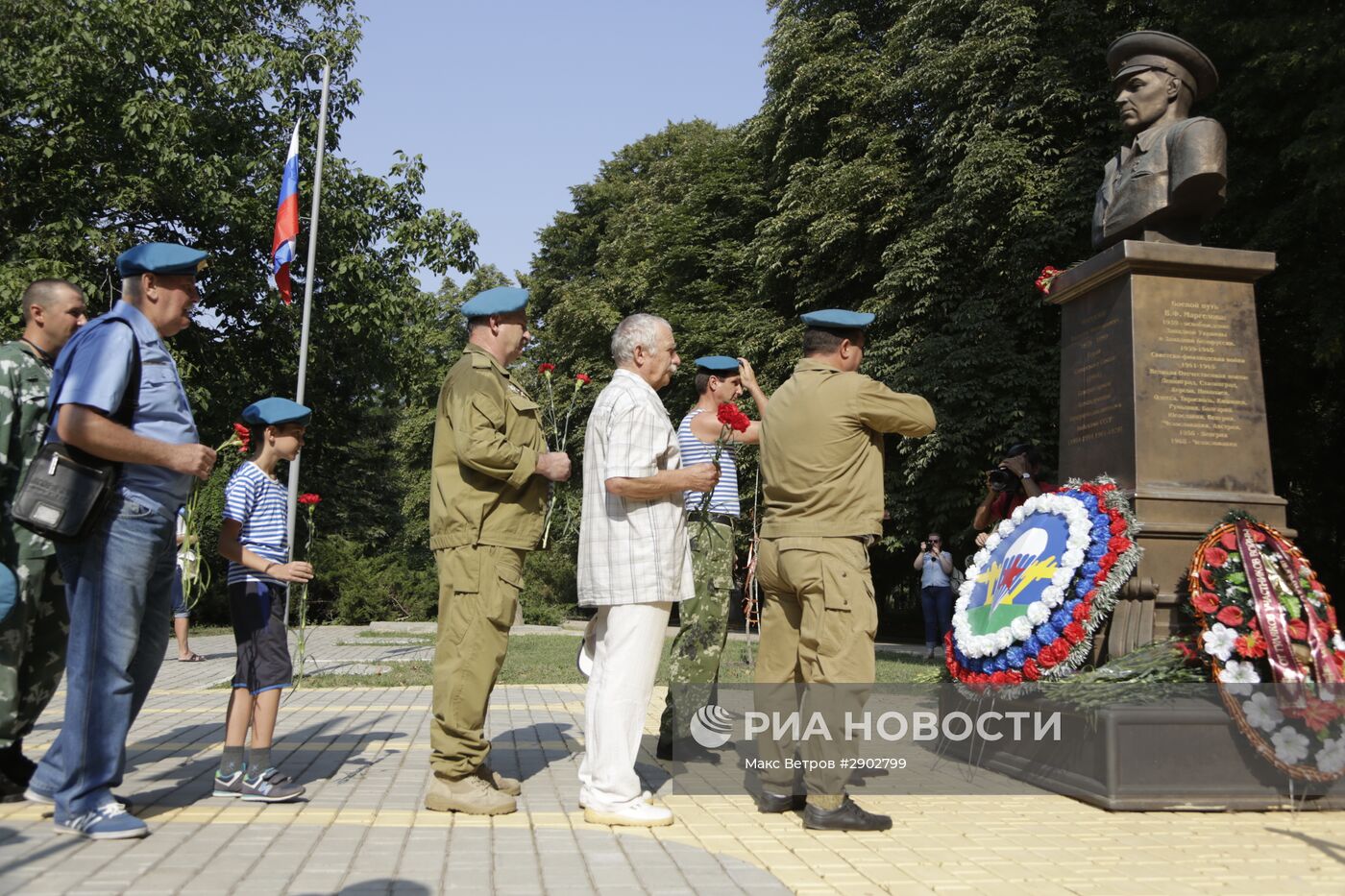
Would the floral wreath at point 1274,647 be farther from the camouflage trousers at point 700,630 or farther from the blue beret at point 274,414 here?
the blue beret at point 274,414

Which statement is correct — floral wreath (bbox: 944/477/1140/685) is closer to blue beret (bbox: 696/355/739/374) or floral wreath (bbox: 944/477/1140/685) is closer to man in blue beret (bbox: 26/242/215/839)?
blue beret (bbox: 696/355/739/374)

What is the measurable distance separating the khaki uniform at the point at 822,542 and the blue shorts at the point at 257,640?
7.34ft

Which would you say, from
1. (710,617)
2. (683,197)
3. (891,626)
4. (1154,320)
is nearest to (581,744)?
(710,617)

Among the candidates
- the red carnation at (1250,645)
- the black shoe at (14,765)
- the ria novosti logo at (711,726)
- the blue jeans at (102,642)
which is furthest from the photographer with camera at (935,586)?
the blue jeans at (102,642)

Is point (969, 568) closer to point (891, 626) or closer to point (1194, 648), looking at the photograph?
point (1194, 648)

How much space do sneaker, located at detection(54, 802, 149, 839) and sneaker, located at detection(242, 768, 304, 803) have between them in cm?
76

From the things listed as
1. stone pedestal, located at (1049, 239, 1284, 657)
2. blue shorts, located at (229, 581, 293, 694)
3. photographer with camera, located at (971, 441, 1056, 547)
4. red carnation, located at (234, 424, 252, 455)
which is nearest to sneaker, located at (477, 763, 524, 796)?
blue shorts, located at (229, 581, 293, 694)

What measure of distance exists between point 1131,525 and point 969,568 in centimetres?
135

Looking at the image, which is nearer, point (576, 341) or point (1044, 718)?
point (1044, 718)

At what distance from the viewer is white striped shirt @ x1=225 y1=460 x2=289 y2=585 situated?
5.26 meters

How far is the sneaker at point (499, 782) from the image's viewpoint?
5.11 m

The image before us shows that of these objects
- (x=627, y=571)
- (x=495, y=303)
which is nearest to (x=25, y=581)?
(x=495, y=303)

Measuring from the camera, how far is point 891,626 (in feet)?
88.2

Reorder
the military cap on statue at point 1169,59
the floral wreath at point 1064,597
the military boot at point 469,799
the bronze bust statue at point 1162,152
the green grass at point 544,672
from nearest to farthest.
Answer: the military boot at point 469,799, the floral wreath at point 1064,597, the bronze bust statue at point 1162,152, the military cap on statue at point 1169,59, the green grass at point 544,672
